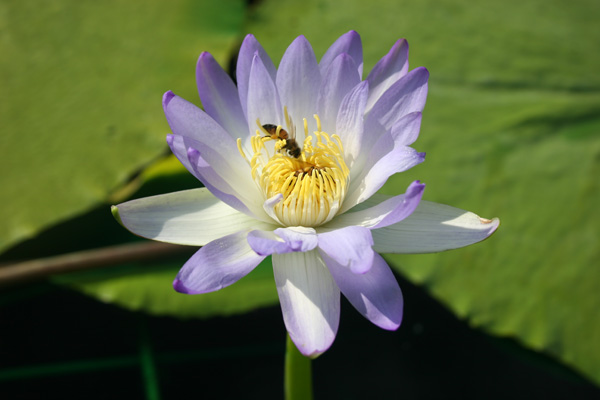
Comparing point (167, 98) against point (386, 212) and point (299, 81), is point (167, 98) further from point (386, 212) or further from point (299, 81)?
point (386, 212)

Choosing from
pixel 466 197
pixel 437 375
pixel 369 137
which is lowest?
pixel 437 375

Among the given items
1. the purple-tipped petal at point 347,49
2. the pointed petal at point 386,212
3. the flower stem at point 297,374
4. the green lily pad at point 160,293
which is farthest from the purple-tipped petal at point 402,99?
the green lily pad at point 160,293


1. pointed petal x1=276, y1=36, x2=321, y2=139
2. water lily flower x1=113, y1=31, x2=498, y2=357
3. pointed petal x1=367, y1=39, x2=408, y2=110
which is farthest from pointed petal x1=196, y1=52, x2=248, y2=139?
pointed petal x1=367, y1=39, x2=408, y2=110

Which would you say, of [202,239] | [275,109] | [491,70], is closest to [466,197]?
[491,70]

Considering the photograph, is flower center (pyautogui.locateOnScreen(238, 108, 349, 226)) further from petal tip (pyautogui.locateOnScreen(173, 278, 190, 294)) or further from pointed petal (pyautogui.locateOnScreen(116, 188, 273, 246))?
petal tip (pyautogui.locateOnScreen(173, 278, 190, 294))

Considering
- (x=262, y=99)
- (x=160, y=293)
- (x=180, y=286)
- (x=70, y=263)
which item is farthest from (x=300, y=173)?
(x=70, y=263)

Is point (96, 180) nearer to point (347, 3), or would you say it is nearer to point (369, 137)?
point (369, 137)
